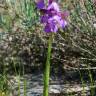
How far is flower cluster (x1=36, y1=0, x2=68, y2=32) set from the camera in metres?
1.80

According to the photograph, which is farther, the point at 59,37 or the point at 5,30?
the point at 5,30

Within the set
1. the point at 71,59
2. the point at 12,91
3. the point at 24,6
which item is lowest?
the point at 12,91

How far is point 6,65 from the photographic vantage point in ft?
14.5

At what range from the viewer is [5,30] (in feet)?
15.7

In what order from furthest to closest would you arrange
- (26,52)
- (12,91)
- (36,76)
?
(26,52) < (36,76) < (12,91)

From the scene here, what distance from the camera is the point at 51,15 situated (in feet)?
5.96

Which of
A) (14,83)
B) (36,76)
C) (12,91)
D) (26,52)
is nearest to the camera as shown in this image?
(12,91)

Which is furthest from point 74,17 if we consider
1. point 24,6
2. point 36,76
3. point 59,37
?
point 24,6

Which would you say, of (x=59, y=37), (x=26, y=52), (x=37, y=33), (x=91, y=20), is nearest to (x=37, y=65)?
(x=26, y=52)

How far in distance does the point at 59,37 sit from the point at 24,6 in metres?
1.23

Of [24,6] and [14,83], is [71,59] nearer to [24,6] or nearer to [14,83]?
[14,83]

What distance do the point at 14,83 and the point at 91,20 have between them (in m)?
0.96

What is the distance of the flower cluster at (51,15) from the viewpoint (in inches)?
70.9

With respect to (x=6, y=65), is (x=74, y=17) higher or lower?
higher
